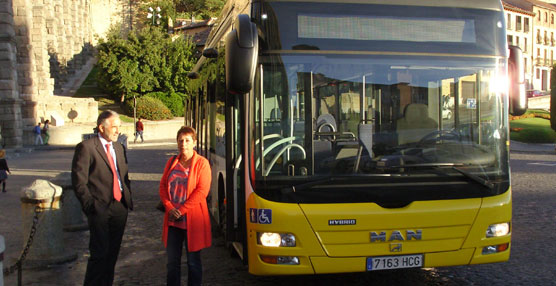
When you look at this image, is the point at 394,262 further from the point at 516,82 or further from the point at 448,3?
the point at 448,3

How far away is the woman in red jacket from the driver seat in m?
1.70

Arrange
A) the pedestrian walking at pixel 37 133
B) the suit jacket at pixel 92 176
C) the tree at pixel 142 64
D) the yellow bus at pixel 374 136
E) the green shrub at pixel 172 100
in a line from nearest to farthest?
the suit jacket at pixel 92 176
the yellow bus at pixel 374 136
the pedestrian walking at pixel 37 133
the tree at pixel 142 64
the green shrub at pixel 172 100

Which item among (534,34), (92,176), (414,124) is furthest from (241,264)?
(534,34)

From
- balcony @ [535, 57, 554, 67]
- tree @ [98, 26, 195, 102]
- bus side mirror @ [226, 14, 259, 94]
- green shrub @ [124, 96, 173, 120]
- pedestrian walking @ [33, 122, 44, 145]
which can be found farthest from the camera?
balcony @ [535, 57, 554, 67]

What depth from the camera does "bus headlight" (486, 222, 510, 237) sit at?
537cm

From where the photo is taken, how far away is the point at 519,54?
577 centimetres

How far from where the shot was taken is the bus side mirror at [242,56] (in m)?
4.78

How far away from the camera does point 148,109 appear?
45.5 meters

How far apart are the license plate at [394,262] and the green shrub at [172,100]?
4378 cm

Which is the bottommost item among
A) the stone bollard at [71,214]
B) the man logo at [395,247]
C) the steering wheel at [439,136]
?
the stone bollard at [71,214]

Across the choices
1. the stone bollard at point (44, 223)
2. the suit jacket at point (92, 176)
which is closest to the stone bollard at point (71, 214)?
the stone bollard at point (44, 223)

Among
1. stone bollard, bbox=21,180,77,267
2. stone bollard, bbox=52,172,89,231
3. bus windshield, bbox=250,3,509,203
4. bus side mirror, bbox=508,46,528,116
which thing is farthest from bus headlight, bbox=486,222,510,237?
stone bollard, bbox=52,172,89,231

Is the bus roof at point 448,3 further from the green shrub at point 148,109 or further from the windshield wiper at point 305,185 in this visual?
the green shrub at point 148,109

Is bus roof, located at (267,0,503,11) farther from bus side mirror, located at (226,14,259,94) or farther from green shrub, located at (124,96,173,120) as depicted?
green shrub, located at (124,96,173,120)
